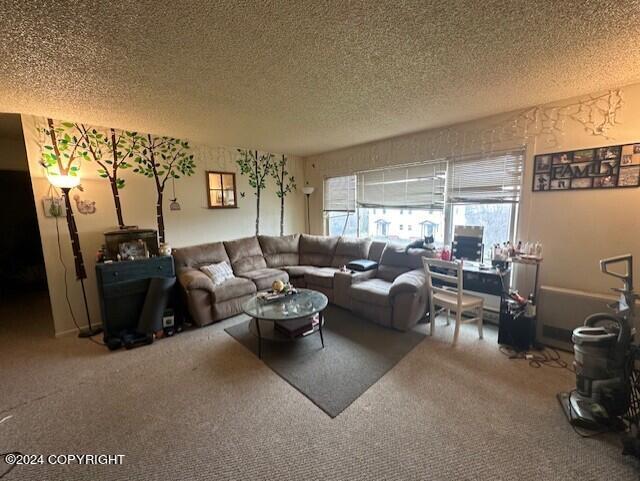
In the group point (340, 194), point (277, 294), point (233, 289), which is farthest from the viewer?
point (340, 194)

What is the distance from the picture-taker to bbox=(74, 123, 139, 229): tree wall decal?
3.14 m

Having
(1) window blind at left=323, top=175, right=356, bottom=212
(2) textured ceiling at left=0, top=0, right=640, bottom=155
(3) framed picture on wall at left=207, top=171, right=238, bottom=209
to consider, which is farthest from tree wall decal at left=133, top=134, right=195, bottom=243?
(1) window blind at left=323, top=175, right=356, bottom=212

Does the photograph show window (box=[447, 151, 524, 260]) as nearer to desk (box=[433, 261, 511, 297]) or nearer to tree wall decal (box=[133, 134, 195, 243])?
desk (box=[433, 261, 511, 297])

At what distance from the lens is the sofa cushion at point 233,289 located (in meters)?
3.27

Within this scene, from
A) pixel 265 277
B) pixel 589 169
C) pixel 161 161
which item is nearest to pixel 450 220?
pixel 589 169

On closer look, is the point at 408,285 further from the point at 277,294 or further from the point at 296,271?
the point at 296,271

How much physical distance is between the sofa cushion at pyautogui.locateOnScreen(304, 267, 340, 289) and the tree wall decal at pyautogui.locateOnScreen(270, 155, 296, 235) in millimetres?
1486

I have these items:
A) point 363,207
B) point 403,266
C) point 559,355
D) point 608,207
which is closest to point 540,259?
point 608,207

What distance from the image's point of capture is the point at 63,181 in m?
2.79

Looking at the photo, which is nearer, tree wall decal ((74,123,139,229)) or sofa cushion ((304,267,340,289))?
tree wall decal ((74,123,139,229))

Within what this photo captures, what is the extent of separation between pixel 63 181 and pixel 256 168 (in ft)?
8.45

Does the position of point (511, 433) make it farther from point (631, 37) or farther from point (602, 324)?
point (631, 37)

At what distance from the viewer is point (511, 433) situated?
5.44ft

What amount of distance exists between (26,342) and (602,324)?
5.49 m
